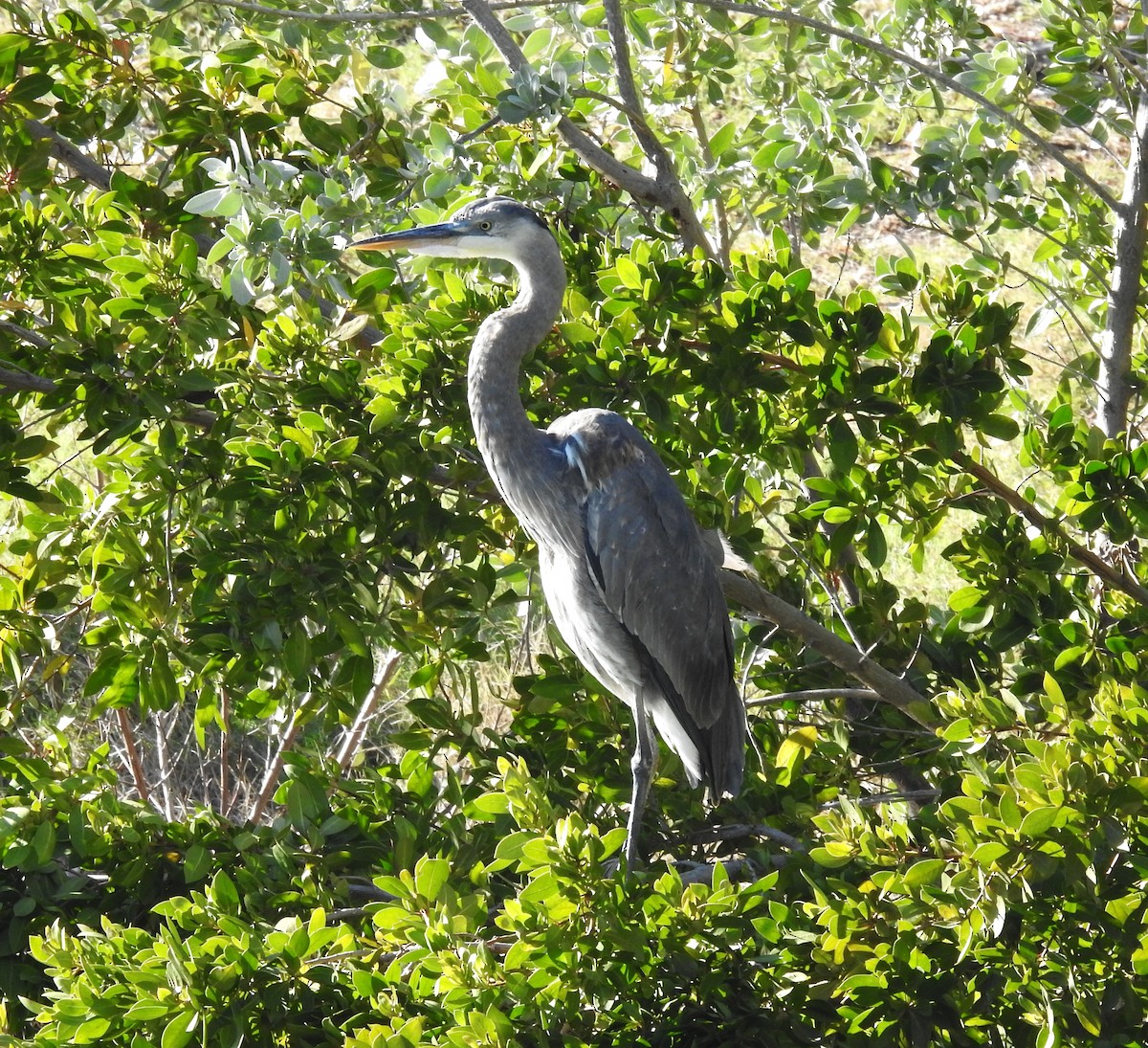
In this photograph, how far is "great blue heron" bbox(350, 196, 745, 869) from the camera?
284cm

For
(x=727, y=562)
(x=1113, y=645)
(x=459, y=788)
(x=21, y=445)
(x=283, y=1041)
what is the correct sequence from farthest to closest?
1. (x=727, y=562)
2. (x=459, y=788)
3. (x=21, y=445)
4. (x=1113, y=645)
5. (x=283, y=1041)

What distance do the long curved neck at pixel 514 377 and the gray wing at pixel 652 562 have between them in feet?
0.48

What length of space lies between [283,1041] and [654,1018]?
2.20 ft

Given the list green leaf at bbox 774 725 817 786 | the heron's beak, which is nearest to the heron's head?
the heron's beak

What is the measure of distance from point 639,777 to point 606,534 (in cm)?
58

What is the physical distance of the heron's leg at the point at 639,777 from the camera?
9.57 feet

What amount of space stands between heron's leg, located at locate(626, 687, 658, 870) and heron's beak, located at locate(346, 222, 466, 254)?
1.22 meters

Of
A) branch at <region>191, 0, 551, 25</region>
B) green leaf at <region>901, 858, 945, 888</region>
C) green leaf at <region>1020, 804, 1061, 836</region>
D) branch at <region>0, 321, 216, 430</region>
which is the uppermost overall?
branch at <region>191, 0, 551, 25</region>

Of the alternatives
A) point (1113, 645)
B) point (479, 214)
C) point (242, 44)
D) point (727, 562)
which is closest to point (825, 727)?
point (727, 562)

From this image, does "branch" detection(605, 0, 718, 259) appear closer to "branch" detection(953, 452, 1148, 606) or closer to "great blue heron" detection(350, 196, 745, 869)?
"great blue heron" detection(350, 196, 745, 869)

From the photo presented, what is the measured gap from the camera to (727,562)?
3268 mm

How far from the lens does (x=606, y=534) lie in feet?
10.2

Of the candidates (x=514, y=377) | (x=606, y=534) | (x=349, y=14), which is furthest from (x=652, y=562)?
(x=349, y=14)

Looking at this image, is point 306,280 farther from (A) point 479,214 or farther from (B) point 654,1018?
(B) point 654,1018
